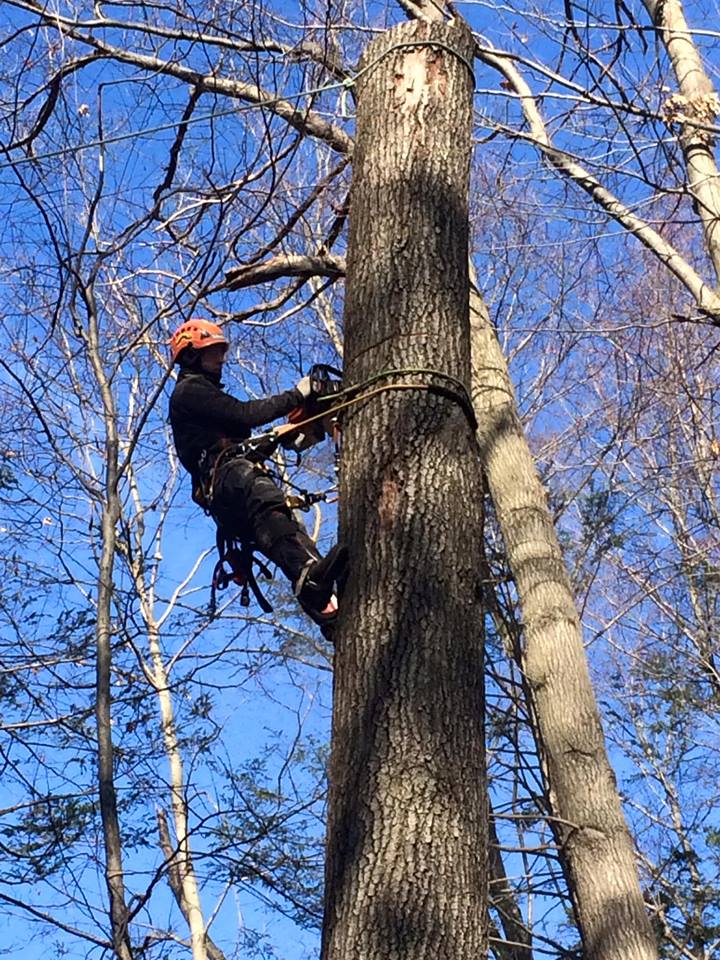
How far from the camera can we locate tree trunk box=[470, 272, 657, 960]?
468cm

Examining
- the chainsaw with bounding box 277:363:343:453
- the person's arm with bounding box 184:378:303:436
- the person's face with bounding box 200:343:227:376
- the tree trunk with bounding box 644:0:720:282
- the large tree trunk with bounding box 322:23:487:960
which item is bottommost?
the large tree trunk with bounding box 322:23:487:960

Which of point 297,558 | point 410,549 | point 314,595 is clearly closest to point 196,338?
point 297,558

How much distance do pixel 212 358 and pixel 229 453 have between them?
0.49 metres

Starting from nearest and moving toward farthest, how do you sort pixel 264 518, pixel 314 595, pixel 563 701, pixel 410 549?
pixel 410 549
pixel 314 595
pixel 264 518
pixel 563 701

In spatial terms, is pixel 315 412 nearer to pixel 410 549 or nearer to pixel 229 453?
pixel 229 453

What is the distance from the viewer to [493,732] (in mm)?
9289

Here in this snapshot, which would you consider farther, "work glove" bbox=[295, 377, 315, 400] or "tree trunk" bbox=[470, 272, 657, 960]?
"tree trunk" bbox=[470, 272, 657, 960]

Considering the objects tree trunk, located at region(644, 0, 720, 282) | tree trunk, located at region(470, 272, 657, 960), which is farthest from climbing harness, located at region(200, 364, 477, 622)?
tree trunk, located at region(644, 0, 720, 282)

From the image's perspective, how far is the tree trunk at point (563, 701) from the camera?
4676 millimetres

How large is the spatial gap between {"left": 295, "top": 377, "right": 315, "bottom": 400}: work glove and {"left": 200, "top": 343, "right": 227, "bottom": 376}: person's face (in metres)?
0.94

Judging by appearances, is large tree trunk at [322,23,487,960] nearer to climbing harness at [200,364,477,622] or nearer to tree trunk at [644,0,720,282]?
climbing harness at [200,364,477,622]

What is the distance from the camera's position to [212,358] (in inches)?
188

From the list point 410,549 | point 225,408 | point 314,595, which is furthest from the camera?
point 225,408

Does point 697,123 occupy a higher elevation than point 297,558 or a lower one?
higher
